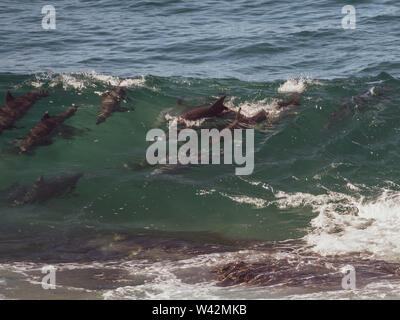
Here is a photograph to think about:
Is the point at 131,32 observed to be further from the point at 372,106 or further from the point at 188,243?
the point at 188,243

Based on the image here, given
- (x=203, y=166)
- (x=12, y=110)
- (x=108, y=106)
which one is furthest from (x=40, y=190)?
(x=108, y=106)

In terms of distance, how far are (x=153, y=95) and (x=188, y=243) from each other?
6482 millimetres

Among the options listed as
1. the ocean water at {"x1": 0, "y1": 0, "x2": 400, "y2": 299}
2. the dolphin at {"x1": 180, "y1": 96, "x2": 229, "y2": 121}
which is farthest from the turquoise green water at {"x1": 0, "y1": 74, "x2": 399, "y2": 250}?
the dolphin at {"x1": 180, "y1": 96, "x2": 229, "y2": 121}

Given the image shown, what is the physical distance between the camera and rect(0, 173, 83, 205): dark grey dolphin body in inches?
419

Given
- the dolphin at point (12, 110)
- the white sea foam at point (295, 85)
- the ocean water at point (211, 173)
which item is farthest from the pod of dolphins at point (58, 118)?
the white sea foam at point (295, 85)

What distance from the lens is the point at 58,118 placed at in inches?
509

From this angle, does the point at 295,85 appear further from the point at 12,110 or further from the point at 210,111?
the point at 12,110

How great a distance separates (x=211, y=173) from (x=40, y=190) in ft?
10.1

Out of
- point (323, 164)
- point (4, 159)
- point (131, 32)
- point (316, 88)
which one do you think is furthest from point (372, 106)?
point (131, 32)

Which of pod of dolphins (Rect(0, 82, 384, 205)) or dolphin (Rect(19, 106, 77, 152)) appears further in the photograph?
dolphin (Rect(19, 106, 77, 152))

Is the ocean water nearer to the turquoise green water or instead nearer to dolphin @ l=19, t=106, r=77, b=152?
the turquoise green water

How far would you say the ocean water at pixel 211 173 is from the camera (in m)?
7.91

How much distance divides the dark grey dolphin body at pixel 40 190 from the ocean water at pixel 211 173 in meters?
0.17

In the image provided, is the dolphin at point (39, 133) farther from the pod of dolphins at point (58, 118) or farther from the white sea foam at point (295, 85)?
the white sea foam at point (295, 85)
